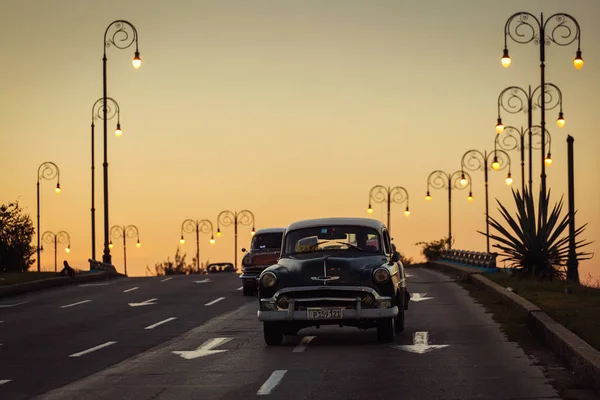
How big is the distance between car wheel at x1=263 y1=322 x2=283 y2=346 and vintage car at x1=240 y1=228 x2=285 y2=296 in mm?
13767

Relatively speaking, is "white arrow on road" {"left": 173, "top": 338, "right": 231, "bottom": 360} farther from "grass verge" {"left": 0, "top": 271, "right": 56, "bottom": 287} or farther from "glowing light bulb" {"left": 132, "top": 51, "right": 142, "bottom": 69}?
"glowing light bulb" {"left": 132, "top": 51, "right": 142, "bottom": 69}

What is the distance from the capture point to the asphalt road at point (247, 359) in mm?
12945

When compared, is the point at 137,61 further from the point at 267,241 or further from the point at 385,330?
the point at 385,330

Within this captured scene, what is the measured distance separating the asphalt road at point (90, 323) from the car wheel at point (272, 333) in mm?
2030

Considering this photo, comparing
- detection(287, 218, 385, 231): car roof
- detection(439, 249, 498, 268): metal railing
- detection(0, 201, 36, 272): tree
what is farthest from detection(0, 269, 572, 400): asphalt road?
detection(0, 201, 36, 272): tree

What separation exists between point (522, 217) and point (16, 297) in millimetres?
15538

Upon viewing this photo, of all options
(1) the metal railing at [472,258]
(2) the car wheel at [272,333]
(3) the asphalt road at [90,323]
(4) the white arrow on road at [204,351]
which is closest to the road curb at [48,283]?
(3) the asphalt road at [90,323]

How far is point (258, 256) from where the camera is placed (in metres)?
33.0

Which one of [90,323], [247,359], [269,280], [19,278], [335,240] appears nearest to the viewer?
[247,359]

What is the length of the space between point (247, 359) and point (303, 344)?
231 centimetres

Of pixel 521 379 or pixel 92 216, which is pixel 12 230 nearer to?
pixel 92 216

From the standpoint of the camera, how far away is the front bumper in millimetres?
17859

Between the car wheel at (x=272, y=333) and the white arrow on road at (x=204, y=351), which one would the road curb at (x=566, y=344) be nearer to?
the car wheel at (x=272, y=333)

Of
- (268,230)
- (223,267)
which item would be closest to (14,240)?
(223,267)
